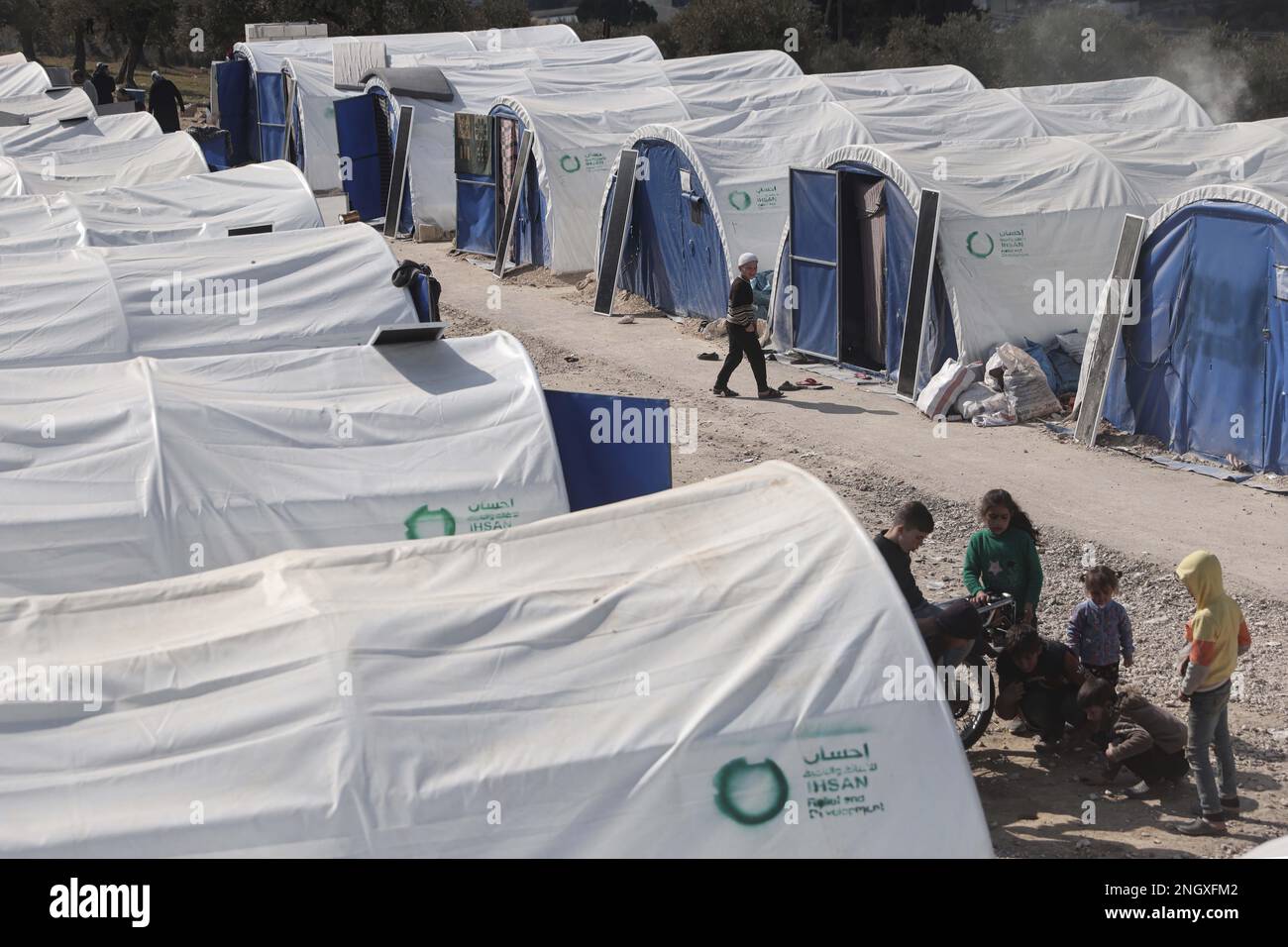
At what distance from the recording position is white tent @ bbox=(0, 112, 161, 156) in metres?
20.5

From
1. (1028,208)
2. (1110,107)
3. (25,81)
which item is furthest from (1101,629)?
(25,81)

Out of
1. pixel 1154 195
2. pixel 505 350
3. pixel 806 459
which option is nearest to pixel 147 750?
pixel 505 350

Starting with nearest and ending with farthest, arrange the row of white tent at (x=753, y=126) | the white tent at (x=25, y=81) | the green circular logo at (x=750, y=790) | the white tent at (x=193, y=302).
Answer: the green circular logo at (x=750, y=790)
the white tent at (x=193, y=302)
the row of white tent at (x=753, y=126)
the white tent at (x=25, y=81)

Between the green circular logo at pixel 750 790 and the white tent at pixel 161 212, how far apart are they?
439 inches

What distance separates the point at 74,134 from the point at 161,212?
7161 millimetres

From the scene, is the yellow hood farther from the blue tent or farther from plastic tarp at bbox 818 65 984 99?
plastic tarp at bbox 818 65 984 99

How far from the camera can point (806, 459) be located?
13.0m

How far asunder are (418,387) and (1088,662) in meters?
4.35

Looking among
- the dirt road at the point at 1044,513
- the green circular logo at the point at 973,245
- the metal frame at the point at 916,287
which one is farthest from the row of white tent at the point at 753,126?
the green circular logo at the point at 973,245

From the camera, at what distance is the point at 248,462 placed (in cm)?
816

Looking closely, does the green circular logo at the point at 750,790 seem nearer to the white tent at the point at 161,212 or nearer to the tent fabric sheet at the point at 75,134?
the white tent at the point at 161,212

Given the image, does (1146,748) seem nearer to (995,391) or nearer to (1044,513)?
(1044,513)

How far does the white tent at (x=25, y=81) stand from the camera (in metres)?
29.0
